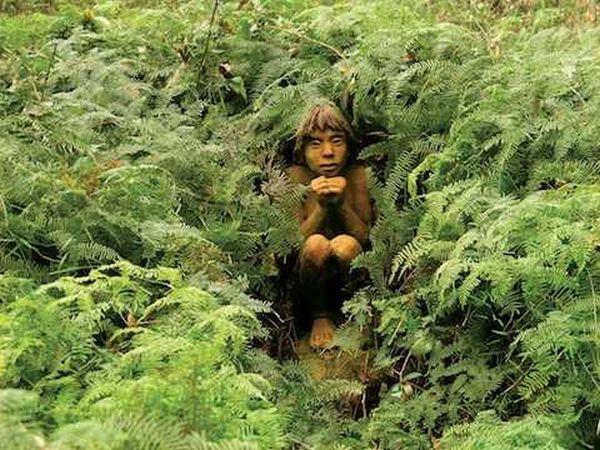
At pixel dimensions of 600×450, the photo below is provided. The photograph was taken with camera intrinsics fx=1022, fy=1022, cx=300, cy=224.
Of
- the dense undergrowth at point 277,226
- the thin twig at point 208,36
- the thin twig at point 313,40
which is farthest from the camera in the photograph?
the thin twig at point 208,36

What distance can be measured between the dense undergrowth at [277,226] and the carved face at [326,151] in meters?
0.18

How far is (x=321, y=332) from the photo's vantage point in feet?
21.1

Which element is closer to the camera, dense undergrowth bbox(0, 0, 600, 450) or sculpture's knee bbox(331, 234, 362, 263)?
dense undergrowth bbox(0, 0, 600, 450)

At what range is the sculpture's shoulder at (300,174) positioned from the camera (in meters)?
6.71

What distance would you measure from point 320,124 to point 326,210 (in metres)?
0.57

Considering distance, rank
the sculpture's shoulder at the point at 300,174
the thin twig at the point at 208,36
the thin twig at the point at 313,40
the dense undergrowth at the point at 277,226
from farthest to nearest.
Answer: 1. the thin twig at the point at 208,36
2. the thin twig at the point at 313,40
3. the sculpture's shoulder at the point at 300,174
4. the dense undergrowth at the point at 277,226

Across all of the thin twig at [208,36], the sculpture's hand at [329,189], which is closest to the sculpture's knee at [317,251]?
the sculpture's hand at [329,189]

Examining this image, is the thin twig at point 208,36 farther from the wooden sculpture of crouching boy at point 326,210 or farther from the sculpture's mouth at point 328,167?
the sculpture's mouth at point 328,167

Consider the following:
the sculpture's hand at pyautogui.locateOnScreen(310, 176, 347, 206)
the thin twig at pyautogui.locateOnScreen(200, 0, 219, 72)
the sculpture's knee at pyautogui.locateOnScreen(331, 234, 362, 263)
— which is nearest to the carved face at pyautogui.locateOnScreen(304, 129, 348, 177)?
the sculpture's hand at pyautogui.locateOnScreen(310, 176, 347, 206)

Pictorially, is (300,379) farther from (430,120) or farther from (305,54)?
(305,54)

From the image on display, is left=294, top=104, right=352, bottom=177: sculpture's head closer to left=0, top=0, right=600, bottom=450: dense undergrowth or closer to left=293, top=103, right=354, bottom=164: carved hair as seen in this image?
left=293, top=103, right=354, bottom=164: carved hair

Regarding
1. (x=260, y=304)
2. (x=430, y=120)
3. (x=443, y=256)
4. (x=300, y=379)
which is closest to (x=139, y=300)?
(x=260, y=304)

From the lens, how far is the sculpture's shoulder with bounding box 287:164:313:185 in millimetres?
6711

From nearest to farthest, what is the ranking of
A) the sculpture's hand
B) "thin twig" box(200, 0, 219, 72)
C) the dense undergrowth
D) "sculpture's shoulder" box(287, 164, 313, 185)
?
the dense undergrowth, the sculpture's hand, "sculpture's shoulder" box(287, 164, 313, 185), "thin twig" box(200, 0, 219, 72)
